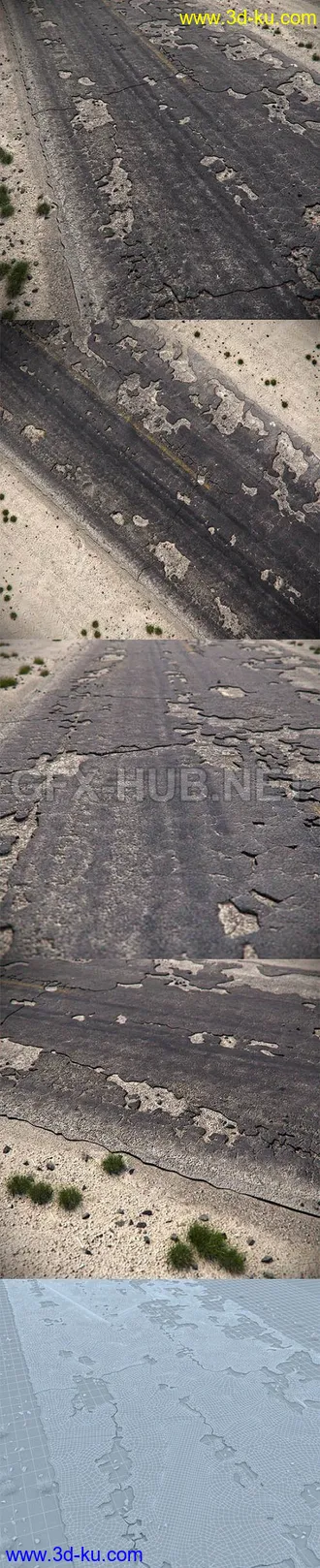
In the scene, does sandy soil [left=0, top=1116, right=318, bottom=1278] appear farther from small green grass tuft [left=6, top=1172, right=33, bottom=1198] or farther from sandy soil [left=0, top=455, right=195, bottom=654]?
sandy soil [left=0, top=455, right=195, bottom=654]

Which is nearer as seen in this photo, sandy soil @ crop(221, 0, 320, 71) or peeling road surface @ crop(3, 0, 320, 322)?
peeling road surface @ crop(3, 0, 320, 322)

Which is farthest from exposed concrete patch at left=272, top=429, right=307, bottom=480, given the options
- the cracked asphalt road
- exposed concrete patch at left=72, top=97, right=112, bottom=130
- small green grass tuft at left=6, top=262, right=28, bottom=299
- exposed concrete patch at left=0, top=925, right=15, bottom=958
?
exposed concrete patch at left=0, top=925, right=15, bottom=958

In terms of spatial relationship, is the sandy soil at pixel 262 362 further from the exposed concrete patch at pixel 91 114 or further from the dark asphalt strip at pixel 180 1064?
the dark asphalt strip at pixel 180 1064

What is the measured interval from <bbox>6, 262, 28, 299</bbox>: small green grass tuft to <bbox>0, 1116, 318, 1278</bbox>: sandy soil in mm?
3814

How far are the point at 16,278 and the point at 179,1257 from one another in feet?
13.8

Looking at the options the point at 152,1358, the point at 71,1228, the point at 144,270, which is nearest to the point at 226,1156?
the point at 71,1228

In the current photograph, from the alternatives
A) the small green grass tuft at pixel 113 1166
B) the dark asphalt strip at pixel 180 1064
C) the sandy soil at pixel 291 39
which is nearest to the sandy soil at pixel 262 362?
the sandy soil at pixel 291 39

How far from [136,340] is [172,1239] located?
3.83 m

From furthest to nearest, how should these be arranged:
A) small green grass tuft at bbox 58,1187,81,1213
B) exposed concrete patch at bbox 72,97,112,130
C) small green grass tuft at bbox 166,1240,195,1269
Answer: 1. exposed concrete patch at bbox 72,97,112,130
2. small green grass tuft at bbox 58,1187,81,1213
3. small green grass tuft at bbox 166,1240,195,1269

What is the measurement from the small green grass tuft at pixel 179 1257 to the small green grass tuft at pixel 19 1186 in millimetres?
478

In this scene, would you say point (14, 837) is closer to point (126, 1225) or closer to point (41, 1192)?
point (41, 1192)

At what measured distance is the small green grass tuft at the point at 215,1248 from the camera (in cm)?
255

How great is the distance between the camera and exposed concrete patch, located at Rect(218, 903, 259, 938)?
10.8 feet

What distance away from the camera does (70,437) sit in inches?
161
